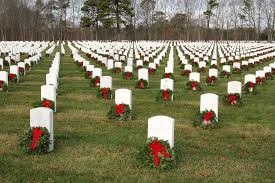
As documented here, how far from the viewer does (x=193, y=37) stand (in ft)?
308

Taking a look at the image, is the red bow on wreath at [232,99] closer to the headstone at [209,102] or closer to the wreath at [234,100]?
the wreath at [234,100]

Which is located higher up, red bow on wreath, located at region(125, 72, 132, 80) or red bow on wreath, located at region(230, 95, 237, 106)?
red bow on wreath, located at region(125, 72, 132, 80)

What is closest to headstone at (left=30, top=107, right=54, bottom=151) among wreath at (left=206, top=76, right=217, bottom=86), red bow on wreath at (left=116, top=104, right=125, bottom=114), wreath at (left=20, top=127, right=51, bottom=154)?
wreath at (left=20, top=127, right=51, bottom=154)

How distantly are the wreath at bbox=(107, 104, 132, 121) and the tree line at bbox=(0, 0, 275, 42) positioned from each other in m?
61.9

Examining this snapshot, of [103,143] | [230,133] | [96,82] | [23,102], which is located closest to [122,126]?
[103,143]

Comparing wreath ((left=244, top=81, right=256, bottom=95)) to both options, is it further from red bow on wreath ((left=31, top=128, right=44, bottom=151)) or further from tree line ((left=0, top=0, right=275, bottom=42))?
tree line ((left=0, top=0, right=275, bottom=42))

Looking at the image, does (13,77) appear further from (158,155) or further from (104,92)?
(158,155)

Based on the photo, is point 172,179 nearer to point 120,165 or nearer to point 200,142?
point 120,165

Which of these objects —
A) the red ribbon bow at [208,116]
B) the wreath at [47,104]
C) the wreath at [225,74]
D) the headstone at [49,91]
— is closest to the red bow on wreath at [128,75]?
the wreath at [225,74]

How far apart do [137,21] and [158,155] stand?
82.7 m

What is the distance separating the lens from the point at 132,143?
939 cm

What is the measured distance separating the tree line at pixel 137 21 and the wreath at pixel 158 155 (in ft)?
216

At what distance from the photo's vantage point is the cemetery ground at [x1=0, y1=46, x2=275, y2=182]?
7.41 m

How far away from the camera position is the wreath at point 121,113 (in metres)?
11.8
